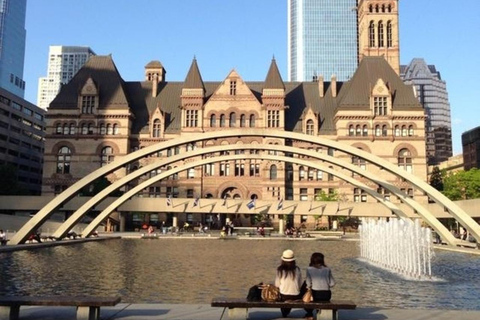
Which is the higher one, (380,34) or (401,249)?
(380,34)

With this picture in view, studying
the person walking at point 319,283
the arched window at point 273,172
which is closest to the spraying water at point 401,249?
the person walking at point 319,283

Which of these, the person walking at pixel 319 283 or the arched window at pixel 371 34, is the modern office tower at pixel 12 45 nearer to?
the arched window at pixel 371 34

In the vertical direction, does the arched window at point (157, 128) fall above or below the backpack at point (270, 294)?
above

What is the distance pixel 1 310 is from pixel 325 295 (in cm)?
593

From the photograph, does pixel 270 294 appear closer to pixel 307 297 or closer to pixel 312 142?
pixel 307 297

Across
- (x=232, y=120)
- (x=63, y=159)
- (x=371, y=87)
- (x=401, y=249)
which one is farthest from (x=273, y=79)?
(x=401, y=249)

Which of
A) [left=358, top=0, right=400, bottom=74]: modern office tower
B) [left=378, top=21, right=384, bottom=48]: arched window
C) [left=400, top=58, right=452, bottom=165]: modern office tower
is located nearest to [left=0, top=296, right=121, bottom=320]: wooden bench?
[left=358, top=0, right=400, bottom=74]: modern office tower

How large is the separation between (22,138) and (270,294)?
94.5 metres

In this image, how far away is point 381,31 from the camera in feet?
276

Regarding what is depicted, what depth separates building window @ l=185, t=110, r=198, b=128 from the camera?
229 feet

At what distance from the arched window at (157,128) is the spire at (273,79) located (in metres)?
16.9

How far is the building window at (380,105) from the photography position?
68.0 metres

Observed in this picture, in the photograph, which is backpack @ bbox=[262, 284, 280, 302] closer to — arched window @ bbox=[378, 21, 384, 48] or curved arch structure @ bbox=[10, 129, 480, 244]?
curved arch structure @ bbox=[10, 129, 480, 244]

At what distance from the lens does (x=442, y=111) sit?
629ft
